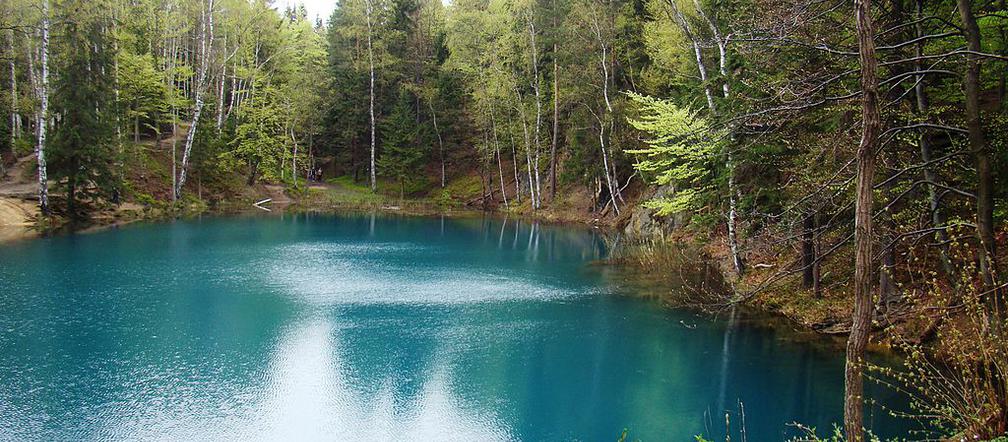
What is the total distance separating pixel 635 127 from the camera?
26.3m

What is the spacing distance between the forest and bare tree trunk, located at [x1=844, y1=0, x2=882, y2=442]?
0.06ft

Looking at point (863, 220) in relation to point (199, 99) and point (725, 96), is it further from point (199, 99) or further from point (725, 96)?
point (199, 99)

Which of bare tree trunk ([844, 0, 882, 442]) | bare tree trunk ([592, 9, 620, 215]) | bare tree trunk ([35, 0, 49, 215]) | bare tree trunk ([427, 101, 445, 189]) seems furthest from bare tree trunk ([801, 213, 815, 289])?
bare tree trunk ([427, 101, 445, 189])

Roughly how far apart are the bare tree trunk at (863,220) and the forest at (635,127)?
0.02 meters

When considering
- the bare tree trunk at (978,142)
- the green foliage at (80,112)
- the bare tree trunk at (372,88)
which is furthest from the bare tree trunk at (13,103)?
the bare tree trunk at (978,142)

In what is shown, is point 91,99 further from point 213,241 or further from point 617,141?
point 617,141

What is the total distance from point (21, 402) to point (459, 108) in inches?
1521

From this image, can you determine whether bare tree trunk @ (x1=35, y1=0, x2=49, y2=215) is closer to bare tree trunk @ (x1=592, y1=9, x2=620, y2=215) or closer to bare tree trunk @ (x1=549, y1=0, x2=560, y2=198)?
bare tree trunk @ (x1=592, y1=9, x2=620, y2=215)

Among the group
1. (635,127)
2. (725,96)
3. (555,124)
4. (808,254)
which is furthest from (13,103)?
→ (808,254)

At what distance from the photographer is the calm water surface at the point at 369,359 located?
8.84m

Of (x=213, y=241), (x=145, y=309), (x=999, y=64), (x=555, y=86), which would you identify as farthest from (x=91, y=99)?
(x=999, y=64)

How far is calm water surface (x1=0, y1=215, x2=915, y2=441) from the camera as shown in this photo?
884cm

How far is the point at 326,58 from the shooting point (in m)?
51.4

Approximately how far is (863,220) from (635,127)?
2120 cm
